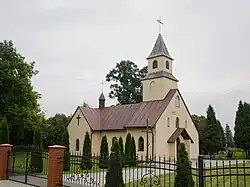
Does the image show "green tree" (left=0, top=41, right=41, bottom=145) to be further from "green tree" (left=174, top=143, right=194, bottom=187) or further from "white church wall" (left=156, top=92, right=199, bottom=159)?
"green tree" (left=174, top=143, right=194, bottom=187)

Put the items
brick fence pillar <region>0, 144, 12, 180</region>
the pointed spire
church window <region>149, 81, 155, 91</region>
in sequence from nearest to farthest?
brick fence pillar <region>0, 144, 12, 180</region>, church window <region>149, 81, 155, 91</region>, the pointed spire

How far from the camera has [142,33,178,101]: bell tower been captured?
96.2 feet

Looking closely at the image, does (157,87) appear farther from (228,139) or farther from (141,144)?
(228,139)

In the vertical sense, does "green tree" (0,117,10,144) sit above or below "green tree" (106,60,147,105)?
below

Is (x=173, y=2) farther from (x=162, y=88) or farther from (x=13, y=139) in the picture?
(x=13, y=139)

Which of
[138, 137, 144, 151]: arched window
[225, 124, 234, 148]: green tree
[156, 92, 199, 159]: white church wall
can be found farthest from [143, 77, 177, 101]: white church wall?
[225, 124, 234, 148]: green tree

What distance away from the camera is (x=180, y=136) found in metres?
27.4

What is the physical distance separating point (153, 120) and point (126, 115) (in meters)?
4.15

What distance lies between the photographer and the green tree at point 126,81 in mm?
44812

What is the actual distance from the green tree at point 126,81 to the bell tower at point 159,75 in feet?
45.6

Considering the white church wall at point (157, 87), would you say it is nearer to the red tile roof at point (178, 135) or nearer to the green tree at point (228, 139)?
the red tile roof at point (178, 135)

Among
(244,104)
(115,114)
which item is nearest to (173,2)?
(115,114)

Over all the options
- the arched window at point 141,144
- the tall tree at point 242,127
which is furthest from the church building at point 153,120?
the tall tree at point 242,127

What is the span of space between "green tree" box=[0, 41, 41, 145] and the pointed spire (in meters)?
11.9
